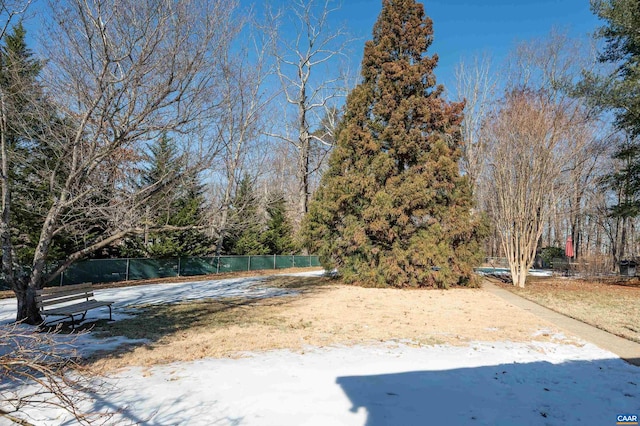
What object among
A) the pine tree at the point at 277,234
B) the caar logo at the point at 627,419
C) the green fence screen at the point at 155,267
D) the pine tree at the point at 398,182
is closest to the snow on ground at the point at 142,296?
the green fence screen at the point at 155,267

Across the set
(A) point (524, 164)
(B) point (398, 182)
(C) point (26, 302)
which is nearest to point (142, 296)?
(C) point (26, 302)

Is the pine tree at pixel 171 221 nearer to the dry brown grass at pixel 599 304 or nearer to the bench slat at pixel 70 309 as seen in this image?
the bench slat at pixel 70 309

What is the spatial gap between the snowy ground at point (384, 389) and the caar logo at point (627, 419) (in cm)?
5

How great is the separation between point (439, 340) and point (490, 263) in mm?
31377

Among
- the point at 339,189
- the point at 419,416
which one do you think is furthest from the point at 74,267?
the point at 419,416

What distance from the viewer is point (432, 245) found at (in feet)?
49.4

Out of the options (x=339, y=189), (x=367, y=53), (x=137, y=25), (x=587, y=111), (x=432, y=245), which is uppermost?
(x=367, y=53)

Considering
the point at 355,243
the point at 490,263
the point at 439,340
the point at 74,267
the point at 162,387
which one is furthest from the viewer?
the point at 490,263

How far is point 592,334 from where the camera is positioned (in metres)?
7.05

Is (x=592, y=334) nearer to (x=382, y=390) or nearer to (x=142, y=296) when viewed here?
(x=382, y=390)

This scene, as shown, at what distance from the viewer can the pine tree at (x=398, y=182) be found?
15.3 meters

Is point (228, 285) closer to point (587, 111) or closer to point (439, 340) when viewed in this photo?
point (439, 340)

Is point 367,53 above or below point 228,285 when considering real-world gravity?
above

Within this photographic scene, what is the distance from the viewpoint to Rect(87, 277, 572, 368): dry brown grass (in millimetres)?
6004
